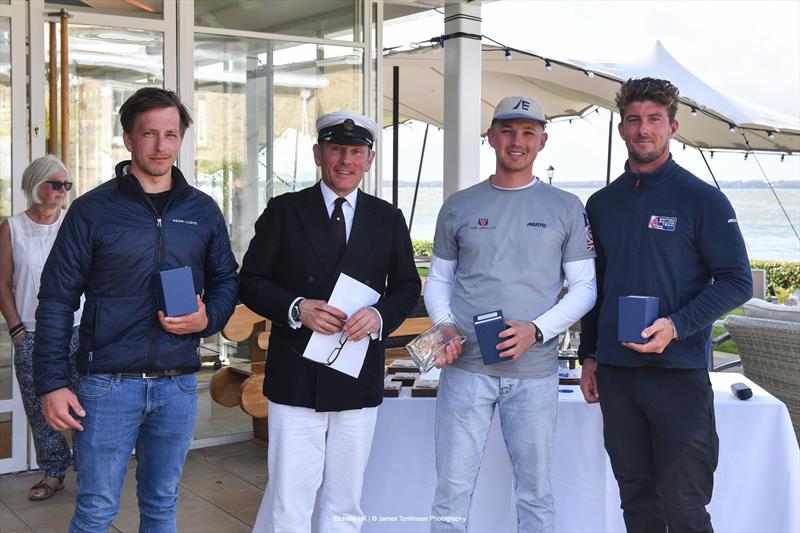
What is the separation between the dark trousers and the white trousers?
804 millimetres

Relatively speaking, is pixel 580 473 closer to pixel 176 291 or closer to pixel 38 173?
pixel 176 291

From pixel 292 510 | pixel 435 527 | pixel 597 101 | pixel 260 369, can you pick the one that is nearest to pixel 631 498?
pixel 435 527

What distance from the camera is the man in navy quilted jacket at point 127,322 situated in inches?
92.7

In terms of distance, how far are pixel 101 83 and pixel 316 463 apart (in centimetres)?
302

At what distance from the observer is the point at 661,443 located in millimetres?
2719

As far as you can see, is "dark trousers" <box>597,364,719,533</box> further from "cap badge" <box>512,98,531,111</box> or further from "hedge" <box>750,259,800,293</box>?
"hedge" <box>750,259,800,293</box>

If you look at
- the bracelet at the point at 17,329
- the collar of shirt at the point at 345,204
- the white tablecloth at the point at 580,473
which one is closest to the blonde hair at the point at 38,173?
the bracelet at the point at 17,329

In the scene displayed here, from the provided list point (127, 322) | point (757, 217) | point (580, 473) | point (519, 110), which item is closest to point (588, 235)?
point (519, 110)

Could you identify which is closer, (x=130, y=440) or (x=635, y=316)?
(x=130, y=440)

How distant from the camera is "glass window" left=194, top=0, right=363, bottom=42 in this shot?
205 inches

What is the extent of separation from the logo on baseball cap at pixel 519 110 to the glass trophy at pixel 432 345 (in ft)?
2.35

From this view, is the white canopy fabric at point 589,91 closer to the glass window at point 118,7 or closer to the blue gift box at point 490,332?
the glass window at point 118,7

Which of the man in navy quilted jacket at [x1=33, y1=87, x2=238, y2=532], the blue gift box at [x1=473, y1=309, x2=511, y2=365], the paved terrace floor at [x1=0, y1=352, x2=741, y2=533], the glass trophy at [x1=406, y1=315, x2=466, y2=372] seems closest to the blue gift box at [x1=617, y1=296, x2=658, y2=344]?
the blue gift box at [x1=473, y1=309, x2=511, y2=365]

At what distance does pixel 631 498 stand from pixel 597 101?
29.2ft
